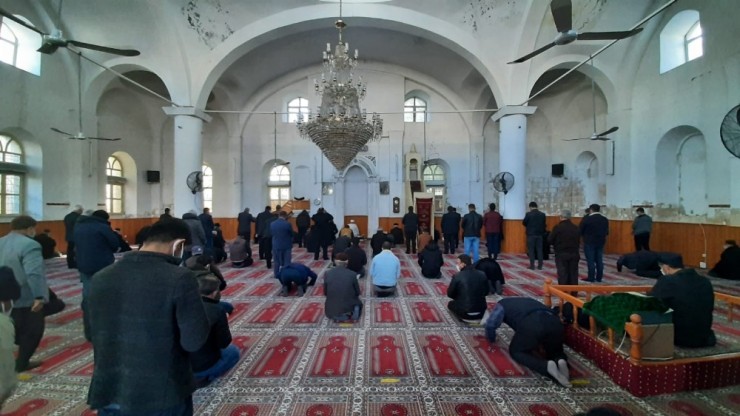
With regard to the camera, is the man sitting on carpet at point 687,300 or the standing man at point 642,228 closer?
the man sitting on carpet at point 687,300

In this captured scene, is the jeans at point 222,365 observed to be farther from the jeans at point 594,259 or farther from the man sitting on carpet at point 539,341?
the jeans at point 594,259

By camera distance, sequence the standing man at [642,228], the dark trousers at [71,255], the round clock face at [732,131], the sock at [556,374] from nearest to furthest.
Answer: the sock at [556,374]
the round clock face at [732,131]
the dark trousers at [71,255]
the standing man at [642,228]

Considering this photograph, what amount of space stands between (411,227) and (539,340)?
5.93m

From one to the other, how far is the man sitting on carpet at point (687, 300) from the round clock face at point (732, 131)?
3.11 m

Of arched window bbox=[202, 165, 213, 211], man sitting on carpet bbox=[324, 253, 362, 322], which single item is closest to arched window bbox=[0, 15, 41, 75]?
arched window bbox=[202, 165, 213, 211]

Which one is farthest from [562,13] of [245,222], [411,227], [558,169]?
[558,169]

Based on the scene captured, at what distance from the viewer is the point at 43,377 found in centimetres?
259

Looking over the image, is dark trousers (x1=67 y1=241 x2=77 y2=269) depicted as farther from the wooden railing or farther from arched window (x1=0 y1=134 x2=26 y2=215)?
the wooden railing

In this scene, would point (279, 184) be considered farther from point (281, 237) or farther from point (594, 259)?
point (594, 259)

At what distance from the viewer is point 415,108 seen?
12.3 metres

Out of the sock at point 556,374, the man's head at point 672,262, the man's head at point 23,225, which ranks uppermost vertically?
the man's head at point 23,225

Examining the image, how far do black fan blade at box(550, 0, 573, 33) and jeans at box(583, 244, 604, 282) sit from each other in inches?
128

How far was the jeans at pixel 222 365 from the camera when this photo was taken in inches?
95.7

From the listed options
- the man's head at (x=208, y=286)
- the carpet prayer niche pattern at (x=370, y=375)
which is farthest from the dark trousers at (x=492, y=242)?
the man's head at (x=208, y=286)
